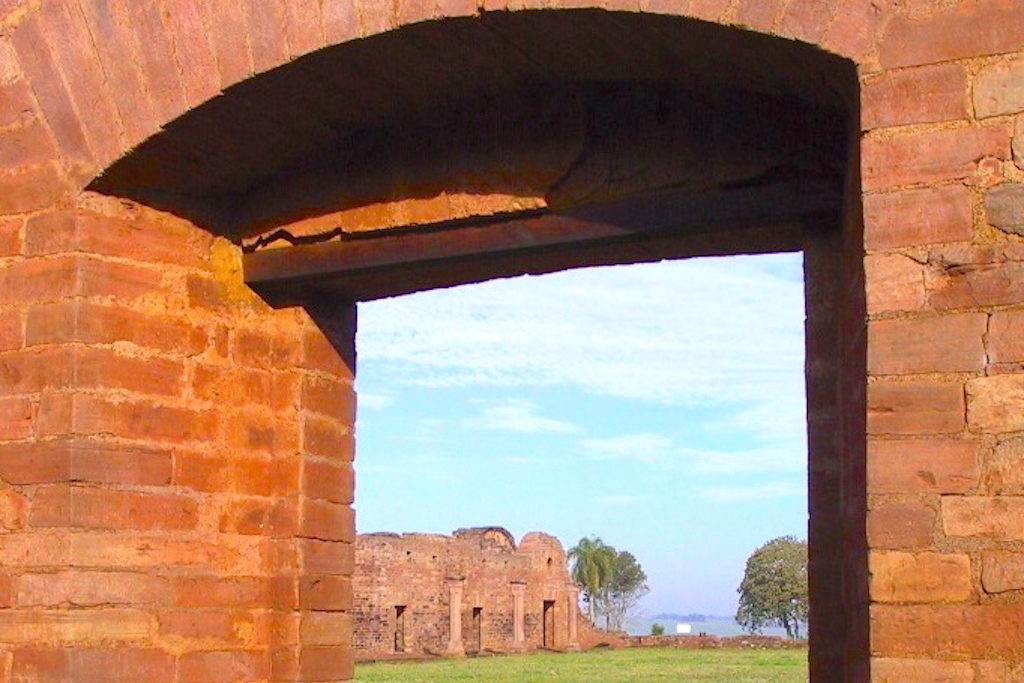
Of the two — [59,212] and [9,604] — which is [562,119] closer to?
[59,212]

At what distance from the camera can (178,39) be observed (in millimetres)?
4398

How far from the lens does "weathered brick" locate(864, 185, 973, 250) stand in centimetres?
326

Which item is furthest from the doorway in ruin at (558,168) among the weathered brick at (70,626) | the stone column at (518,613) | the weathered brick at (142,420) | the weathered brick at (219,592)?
the stone column at (518,613)

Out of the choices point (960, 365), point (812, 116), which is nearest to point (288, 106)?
point (812, 116)

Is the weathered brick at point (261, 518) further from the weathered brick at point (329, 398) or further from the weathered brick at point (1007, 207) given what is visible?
the weathered brick at point (1007, 207)

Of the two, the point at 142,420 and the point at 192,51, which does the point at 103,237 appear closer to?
the point at 142,420

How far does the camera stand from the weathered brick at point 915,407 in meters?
3.20

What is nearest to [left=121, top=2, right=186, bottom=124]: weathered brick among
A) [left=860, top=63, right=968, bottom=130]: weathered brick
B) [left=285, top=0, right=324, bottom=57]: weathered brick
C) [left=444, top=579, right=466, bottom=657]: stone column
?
[left=285, top=0, right=324, bottom=57]: weathered brick

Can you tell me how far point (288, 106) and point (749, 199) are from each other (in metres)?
1.50

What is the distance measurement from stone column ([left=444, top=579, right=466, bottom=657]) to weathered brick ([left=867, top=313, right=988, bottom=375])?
31550mm

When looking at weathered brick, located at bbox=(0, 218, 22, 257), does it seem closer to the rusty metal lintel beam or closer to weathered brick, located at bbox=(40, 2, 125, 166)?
weathered brick, located at bbox=(40, 2, 125, 166)

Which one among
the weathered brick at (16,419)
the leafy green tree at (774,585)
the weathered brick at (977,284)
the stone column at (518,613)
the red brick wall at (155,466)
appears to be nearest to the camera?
the weathered brick at (977,284)

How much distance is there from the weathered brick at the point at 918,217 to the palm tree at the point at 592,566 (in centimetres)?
6152

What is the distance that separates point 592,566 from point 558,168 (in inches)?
2408
